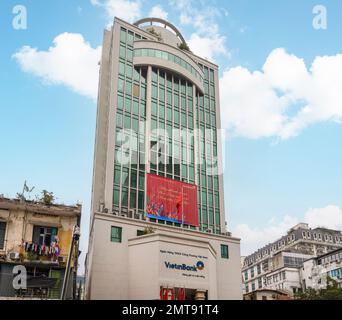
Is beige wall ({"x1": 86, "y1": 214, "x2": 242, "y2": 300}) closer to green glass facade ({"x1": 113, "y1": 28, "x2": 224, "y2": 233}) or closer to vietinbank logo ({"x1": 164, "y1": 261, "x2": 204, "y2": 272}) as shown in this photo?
vietinbank logo ({"x1": 164, "y1": 261, "x2": 204, "y2": 272})

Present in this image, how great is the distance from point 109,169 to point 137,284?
518 inches

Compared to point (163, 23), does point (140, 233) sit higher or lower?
lower

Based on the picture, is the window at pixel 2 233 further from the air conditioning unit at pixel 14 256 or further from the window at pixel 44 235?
the window at pixel 44 235

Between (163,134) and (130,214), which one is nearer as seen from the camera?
(130,214)

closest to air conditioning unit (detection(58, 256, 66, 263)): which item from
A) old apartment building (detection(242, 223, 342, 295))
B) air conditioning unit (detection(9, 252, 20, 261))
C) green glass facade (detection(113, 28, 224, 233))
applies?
air conditioning unit (detection(9, 252, 20, 261))

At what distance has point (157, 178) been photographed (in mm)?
46562

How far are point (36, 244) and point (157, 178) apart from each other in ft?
65.0

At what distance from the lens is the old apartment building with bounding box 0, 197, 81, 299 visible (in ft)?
90.7

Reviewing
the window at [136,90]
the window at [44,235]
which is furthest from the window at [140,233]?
the window at [136,90]

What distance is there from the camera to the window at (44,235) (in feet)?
96.3

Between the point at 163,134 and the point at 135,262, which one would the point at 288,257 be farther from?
the point at 135,262

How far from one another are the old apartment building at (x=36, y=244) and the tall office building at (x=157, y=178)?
363 inches

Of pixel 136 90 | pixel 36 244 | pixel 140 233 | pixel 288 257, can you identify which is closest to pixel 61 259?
pixel 36 244
